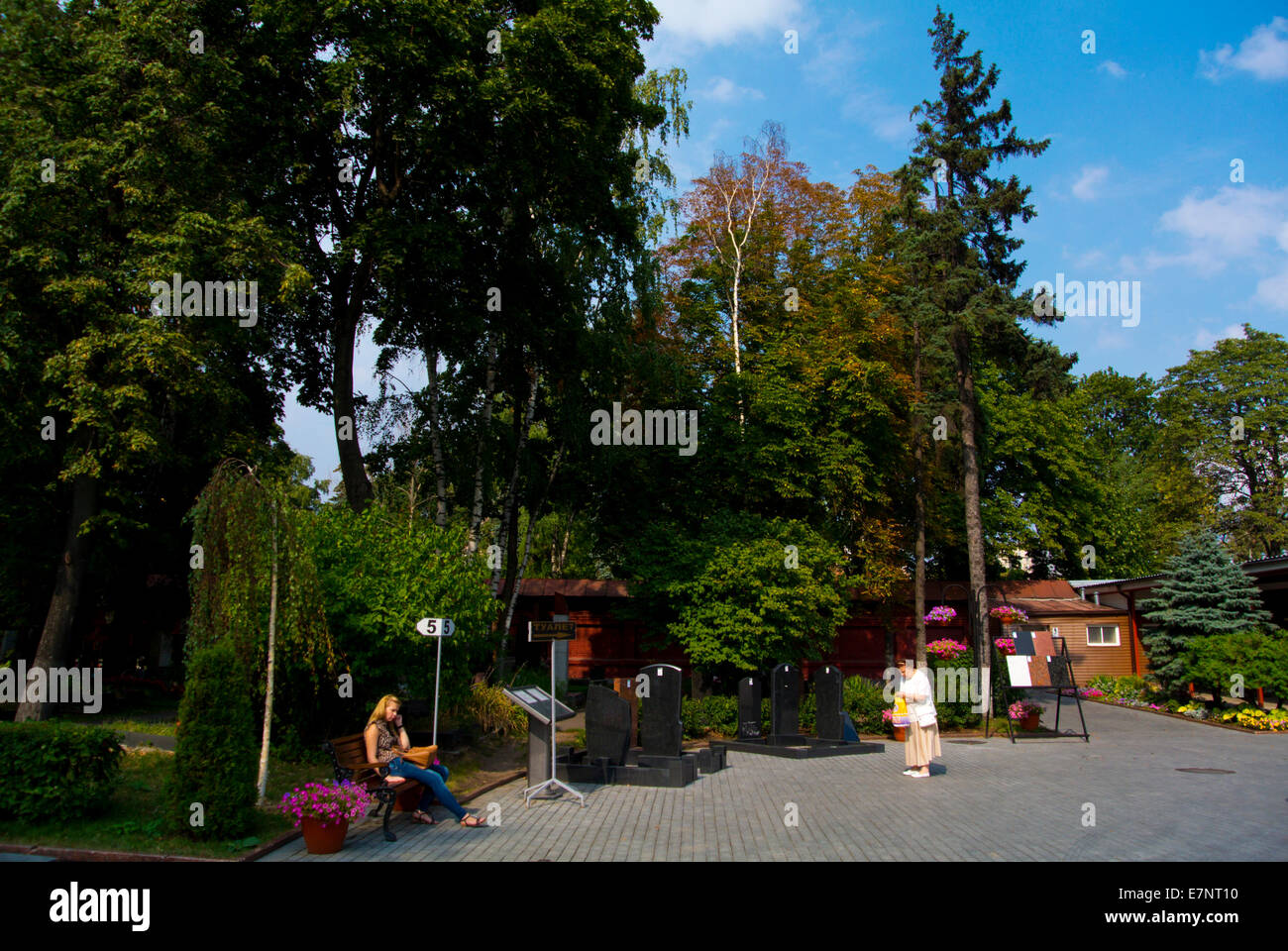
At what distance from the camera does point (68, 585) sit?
50.5 feet

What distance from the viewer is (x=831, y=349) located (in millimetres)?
25766

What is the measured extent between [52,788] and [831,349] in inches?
869

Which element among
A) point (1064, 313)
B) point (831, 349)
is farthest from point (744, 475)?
point (1064, 313)

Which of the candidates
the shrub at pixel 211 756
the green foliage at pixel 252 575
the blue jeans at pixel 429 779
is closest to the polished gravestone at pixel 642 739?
the blue jeans at pixel 429 779

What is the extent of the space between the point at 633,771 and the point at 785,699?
5.27 m

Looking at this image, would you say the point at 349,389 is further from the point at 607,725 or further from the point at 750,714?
the point at 750,714

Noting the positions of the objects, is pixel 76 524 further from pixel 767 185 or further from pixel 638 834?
pixel 767 185

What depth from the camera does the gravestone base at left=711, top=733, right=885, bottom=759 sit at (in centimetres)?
1593

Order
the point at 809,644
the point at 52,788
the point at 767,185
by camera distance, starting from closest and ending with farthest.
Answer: the point at 52,788, the point at 809,644, the point at 767,185

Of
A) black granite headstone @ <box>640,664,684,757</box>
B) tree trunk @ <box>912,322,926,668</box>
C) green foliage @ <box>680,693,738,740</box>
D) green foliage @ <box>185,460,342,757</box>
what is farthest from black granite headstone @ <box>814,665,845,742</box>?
tree trunk @ <box>912,322,926,668</box>

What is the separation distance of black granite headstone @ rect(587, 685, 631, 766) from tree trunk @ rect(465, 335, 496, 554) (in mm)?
7070

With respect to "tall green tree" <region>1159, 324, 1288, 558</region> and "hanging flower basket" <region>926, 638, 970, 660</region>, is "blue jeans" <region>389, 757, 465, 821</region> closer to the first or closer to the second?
→ "hanging flower basket" <region>926, 638, 970, 660</region>

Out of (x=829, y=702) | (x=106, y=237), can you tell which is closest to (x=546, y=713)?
(x=829, y=702)

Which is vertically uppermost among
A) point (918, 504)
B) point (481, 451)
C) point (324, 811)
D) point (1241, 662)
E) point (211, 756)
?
point (481, 451)
